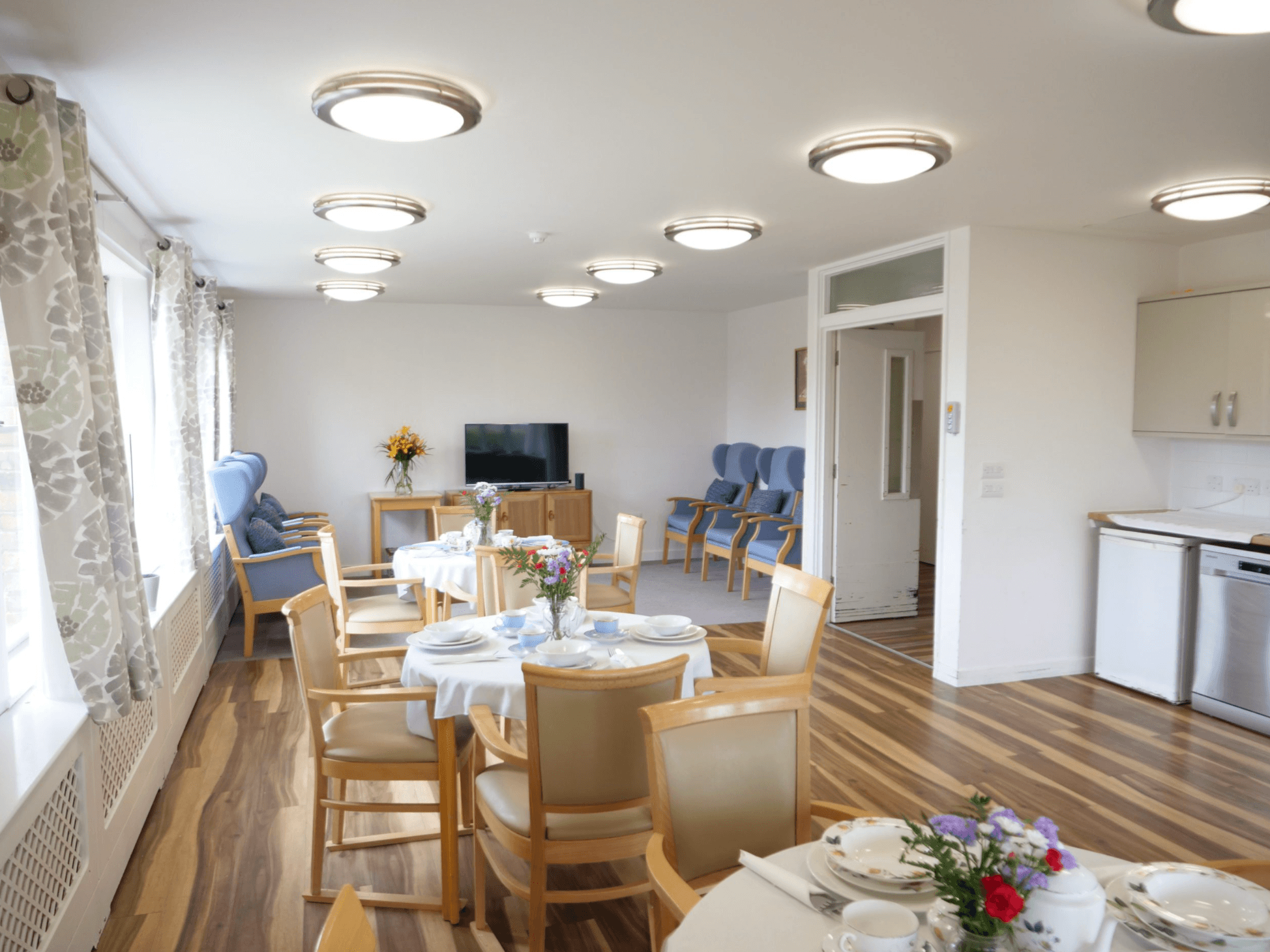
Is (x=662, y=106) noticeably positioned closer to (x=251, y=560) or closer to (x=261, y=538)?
(x=251, y=560)

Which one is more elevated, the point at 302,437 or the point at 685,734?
the point at 302,437

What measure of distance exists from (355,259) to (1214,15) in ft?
14.9

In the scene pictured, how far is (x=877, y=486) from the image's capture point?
638 centimetres

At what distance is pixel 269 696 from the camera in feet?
16.0

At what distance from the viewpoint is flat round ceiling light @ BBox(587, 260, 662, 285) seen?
5.98 m

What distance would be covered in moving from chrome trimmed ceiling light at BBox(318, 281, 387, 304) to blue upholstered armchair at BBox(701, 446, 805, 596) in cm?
346

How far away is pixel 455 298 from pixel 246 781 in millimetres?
5187

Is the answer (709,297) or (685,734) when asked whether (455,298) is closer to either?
(709,297)

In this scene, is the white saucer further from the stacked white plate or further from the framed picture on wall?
the framed picture on wall

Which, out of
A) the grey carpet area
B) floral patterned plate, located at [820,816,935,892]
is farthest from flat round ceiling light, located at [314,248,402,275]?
floral patterned plate, located at [820,816,935,892]

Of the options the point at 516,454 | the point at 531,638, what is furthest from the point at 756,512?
the point at 531,638

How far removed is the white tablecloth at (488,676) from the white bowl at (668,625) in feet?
0.18

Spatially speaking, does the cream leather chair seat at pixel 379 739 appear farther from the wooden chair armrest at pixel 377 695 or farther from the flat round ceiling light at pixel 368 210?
the flat round ceiling light at pixel 368 210

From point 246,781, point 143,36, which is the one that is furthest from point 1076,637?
point 143,36
